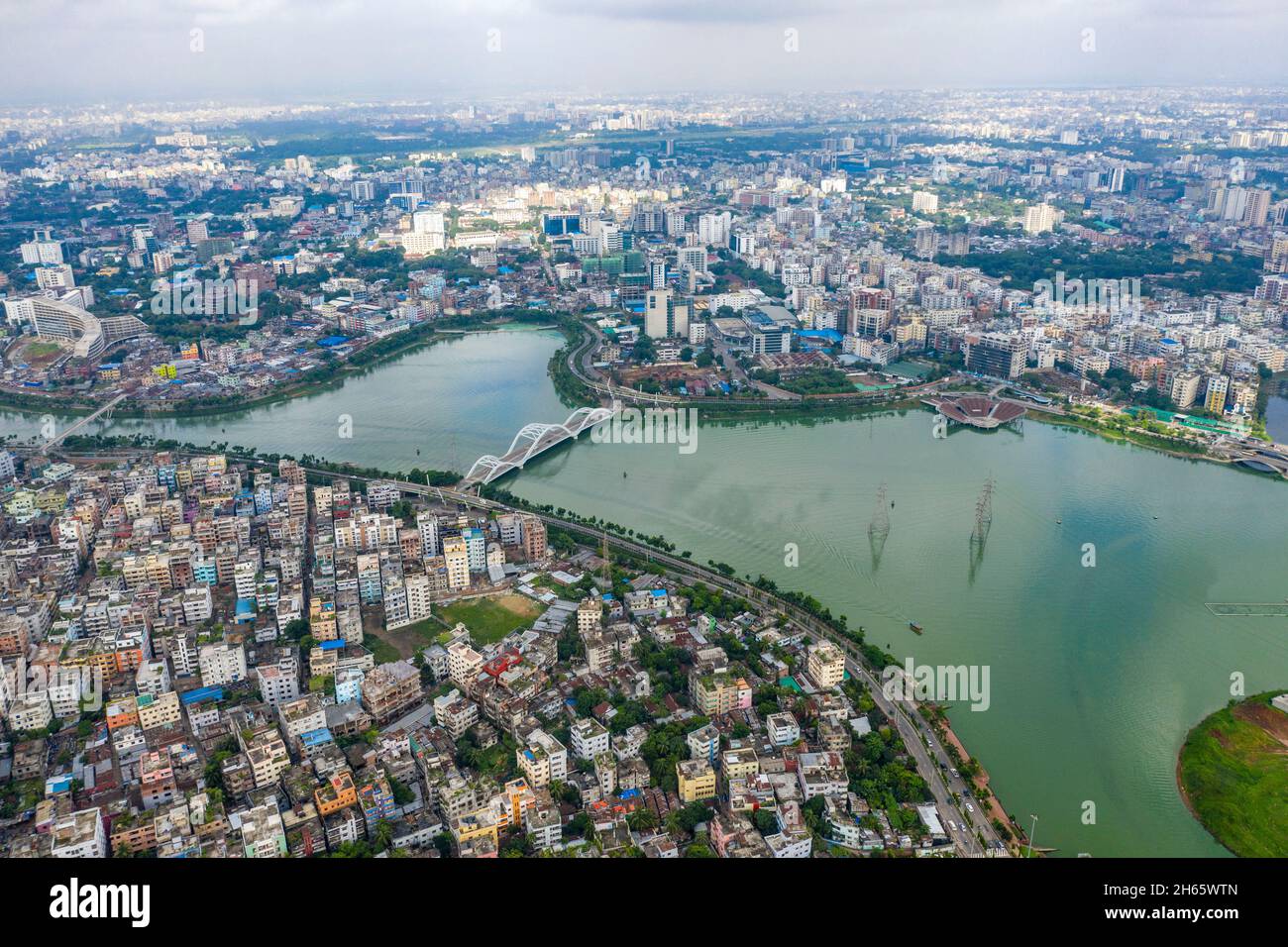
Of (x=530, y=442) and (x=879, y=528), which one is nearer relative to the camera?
(x=879, y=528)

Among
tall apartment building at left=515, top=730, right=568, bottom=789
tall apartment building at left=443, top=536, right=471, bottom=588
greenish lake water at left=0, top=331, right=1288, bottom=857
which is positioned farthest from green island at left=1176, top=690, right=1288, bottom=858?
tall apartment building at left=443, top=536, right=471, bottom=588

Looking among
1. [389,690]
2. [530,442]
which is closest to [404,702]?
[389,690]

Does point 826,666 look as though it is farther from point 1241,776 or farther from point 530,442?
point 530,442

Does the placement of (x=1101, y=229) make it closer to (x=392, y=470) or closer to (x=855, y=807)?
(x=392, y=470)

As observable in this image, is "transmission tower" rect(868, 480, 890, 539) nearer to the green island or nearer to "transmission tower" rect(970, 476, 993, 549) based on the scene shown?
"transmission tower" rect(970, 476, 993, 549)

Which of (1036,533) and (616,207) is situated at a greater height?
(616,207)

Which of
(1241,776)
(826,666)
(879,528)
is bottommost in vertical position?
(1241,776)

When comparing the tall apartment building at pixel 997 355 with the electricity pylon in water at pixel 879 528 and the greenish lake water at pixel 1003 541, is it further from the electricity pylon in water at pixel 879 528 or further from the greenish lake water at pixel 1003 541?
the electricity pylon in water at pixel 879 528

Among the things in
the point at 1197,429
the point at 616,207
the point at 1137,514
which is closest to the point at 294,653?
the point at 1137,514
